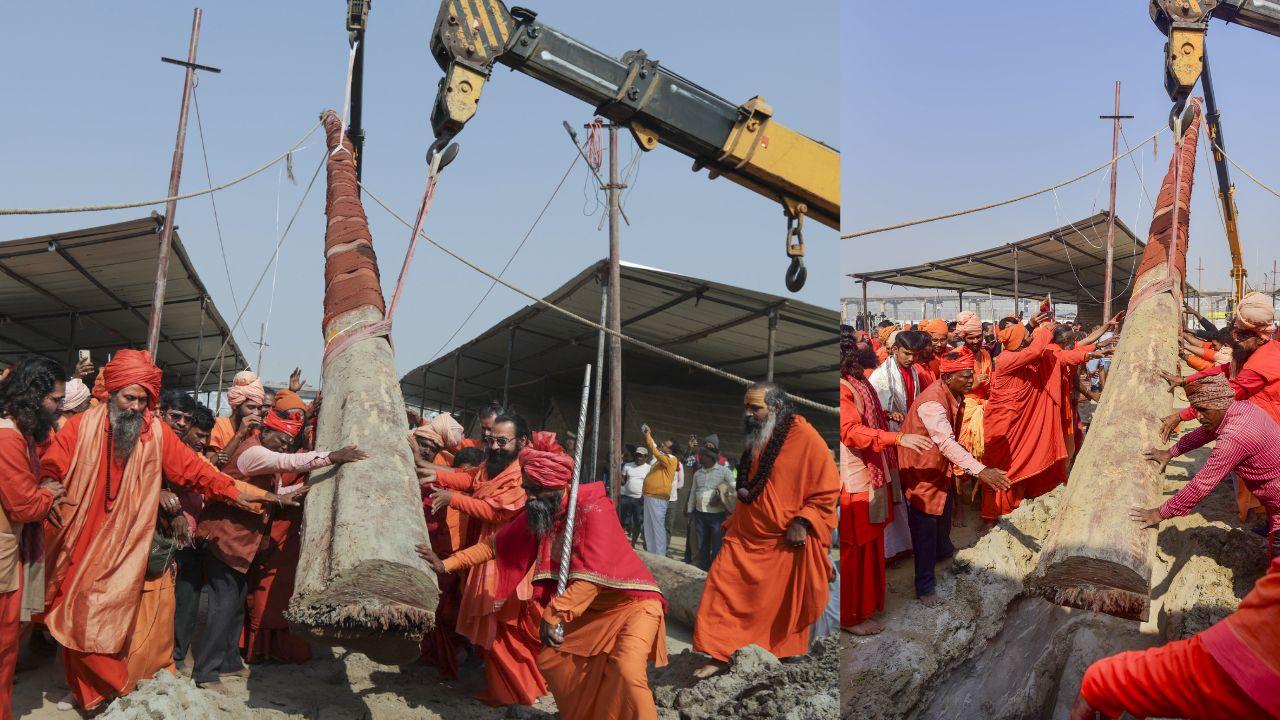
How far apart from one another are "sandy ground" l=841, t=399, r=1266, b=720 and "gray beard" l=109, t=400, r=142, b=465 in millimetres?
3289

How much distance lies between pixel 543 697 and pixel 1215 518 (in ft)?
11.6

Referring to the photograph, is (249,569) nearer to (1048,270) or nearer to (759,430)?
(759,430)

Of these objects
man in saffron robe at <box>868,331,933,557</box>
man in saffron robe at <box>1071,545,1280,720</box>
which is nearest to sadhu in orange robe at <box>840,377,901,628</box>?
man in saffron robe at <box>868,331,933,557</box>

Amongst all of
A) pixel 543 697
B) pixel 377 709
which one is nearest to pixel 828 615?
pixel 543 697

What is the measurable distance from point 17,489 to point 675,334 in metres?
9.95

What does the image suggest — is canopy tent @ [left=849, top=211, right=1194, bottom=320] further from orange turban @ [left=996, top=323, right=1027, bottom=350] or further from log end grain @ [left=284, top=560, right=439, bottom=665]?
log end grain @ [left=284, top=560, right=439, bottom=665]

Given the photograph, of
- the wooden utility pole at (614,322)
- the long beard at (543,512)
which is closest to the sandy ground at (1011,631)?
the long beard at (543,512)

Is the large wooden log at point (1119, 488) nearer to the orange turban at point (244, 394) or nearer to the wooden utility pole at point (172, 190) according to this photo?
the orange turban at point (244, 394)

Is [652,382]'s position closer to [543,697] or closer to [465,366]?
[465,366]

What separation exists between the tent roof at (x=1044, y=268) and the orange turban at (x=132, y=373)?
9.53m

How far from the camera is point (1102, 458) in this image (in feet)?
12.2

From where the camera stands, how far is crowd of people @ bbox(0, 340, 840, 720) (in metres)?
3.88

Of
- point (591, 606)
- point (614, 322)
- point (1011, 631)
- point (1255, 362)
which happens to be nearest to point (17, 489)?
point (591, 606)

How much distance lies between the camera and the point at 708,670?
15.3 feet
